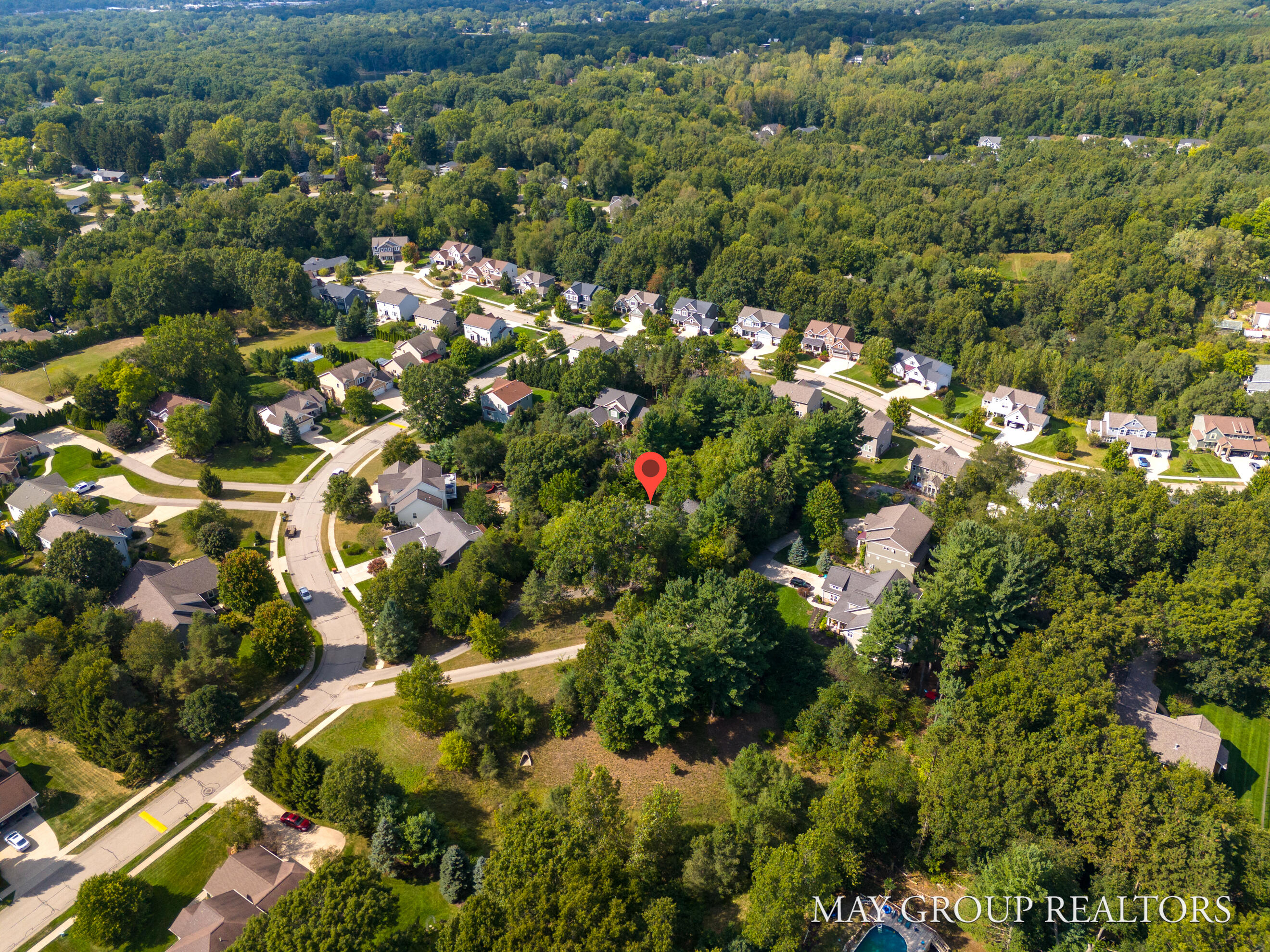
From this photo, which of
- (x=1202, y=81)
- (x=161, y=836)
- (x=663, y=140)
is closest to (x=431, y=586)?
(x=161, y=836)

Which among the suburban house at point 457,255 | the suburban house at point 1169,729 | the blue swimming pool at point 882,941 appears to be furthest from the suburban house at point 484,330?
the blue swimming pool at point 882,941

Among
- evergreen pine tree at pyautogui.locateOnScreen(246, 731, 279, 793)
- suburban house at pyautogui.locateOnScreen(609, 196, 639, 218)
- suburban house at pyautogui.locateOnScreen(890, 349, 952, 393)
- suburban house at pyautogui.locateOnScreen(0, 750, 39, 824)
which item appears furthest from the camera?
suburban house at pyautogui.locateOnScreen(609, 196, 639, 218)

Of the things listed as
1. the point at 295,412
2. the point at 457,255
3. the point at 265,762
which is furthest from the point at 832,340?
the point at 265,762

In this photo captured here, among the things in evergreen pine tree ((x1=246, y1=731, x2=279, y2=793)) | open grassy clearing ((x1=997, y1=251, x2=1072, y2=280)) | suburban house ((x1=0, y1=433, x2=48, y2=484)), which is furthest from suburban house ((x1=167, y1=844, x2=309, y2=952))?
open grassy clearing ((x1=997, y1=251, x2=1072, y2=280))

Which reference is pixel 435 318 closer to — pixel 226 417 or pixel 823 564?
pixel 226 417

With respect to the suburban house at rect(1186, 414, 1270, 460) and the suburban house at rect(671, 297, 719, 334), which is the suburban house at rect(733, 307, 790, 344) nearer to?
the suburban house at rect(671, 297, 719, 334)

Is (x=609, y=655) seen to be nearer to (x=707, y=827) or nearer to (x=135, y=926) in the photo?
(x=707, y=827)

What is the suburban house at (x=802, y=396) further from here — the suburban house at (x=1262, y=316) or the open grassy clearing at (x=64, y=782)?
the suburban house at (x=1262, y=316)
